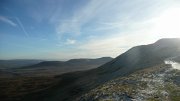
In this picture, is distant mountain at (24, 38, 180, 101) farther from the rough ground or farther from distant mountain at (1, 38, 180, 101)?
the rough ground

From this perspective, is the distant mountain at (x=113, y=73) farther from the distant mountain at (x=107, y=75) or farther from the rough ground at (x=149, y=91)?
the rough ground at (x=149, y=91)

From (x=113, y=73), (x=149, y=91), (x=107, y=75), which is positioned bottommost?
(x=149, y=91)

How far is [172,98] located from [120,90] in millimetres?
7779

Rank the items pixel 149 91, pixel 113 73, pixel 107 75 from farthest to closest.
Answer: pixel 107 75, pixel 113 73, pixel 149 91

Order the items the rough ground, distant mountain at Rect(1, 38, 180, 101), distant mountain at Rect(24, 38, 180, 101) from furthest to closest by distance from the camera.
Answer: distant mountain at Rect(24, 38, 180, 101) → distant mountain at Rect(1, 38, 180, 101) → the rough ground

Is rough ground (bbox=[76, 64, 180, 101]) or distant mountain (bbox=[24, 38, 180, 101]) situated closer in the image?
rough ground (bbox=[76, 64, 180, 101])

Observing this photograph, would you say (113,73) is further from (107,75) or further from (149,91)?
(149,91)

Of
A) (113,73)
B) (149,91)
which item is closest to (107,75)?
(113,73)

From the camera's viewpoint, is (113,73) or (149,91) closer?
(149,91)

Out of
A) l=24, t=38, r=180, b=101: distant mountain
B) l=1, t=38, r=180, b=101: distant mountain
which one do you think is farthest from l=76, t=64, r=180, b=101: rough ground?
l=24, t=38, r=180, b=101: distant mountain

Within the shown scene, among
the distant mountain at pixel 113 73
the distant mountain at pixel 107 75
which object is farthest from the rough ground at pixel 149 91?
the distant mountain at pixel 113 73

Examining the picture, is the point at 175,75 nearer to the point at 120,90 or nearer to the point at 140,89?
the point at 140,89

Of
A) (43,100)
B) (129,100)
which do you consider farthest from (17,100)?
(129,100)

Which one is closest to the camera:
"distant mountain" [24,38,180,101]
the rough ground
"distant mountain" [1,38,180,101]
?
the rough ground
